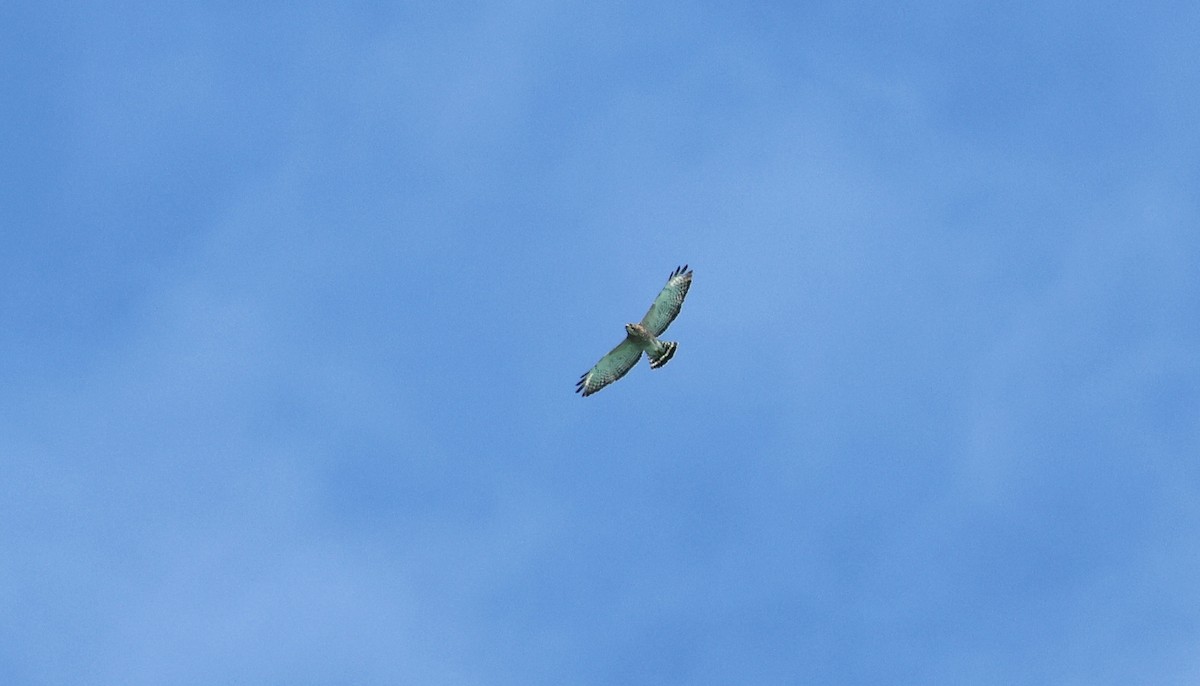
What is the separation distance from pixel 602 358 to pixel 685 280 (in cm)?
488

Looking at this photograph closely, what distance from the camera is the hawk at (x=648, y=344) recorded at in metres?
48.0

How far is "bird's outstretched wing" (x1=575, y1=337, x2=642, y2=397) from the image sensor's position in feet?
159

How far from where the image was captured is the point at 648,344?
48031mm

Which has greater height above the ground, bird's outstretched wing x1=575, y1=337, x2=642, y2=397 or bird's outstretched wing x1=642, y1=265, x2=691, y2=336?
bird's outstretched wing x1=642, y1=265, x2=691, y2=336

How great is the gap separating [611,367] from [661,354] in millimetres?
2305

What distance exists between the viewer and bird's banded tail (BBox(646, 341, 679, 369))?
4803cm

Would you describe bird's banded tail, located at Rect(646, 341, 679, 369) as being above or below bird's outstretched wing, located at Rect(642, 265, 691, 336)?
below

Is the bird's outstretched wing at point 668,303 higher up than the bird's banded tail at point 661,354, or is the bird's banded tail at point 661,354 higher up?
the bird's outstretched wing at point 668,303

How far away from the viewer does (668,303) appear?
1922 inches

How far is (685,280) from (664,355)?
11.6 feet

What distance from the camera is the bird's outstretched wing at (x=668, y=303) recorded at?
48.6 meters

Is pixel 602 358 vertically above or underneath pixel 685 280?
underneath

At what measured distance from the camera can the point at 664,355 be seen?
48.0 m

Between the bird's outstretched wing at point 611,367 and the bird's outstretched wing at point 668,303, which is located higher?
the bird's outstretched wing at point 668,303
